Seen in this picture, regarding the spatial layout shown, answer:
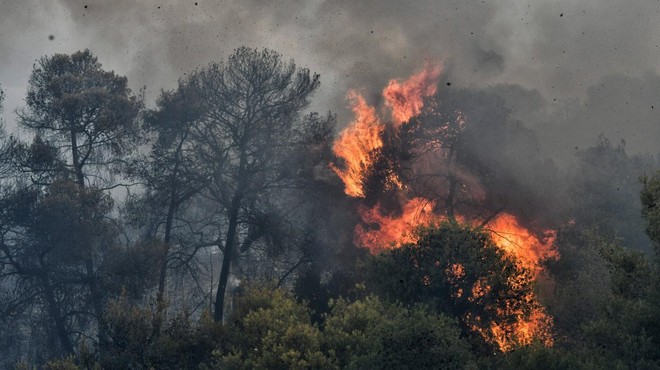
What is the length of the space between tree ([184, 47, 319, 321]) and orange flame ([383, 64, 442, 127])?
5.27 metres

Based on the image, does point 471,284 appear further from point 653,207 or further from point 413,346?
point 653,207

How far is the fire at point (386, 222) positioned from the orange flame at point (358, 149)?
1265 millimetres

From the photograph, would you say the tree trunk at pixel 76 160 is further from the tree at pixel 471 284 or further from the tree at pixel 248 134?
the tree at pixel 471 284

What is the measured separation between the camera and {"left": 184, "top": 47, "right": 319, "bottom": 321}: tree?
3791 centimetres

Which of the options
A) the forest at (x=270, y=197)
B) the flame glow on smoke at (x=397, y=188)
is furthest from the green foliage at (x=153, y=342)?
the flame glow on smoke at (x=397, y=188)

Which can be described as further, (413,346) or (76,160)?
(76,160)

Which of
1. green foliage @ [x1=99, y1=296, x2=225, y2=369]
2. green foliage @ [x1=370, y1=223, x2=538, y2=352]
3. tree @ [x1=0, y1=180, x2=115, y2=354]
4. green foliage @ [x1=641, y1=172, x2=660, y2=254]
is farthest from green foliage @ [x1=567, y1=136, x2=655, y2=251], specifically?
tree @ [x1=0, y1=180, x2=115, y2=354]

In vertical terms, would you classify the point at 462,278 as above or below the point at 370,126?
below

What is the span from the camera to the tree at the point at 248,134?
1492 inches

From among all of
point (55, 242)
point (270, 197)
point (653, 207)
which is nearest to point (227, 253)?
point (270, 197)

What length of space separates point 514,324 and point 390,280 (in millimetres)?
4761

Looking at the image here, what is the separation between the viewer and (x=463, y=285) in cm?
2395

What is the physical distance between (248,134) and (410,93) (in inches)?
370

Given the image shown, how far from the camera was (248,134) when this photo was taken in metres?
37.9
